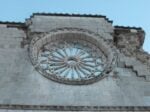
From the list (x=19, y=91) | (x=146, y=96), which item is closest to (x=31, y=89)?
(x=19, y=91)

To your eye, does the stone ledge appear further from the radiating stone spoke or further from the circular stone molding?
the radiating stone spoke

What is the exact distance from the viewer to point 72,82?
66.7 ft

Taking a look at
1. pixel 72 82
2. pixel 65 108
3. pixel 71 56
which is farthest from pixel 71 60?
pixel 65 108

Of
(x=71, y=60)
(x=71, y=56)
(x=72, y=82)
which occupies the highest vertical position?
(x=71, y=56)

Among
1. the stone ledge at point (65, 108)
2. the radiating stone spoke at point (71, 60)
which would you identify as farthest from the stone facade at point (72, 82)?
the radiating stone spoke at point (71, 60)

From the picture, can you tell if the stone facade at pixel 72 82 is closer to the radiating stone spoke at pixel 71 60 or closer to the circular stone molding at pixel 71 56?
the circular stone molding at pixel 71 56

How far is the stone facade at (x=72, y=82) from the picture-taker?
1945 cm

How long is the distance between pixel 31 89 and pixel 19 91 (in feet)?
1.19

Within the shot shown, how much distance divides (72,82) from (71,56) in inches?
62.9

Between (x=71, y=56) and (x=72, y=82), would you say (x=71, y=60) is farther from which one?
(x=72, y=82)

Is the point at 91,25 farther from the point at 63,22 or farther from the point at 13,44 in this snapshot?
the point at 13,44

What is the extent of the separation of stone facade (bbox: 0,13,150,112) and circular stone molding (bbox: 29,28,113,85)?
35mm

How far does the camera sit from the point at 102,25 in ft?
74.5

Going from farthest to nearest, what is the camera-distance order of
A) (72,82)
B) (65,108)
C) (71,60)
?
(71,60) < (72,82) < (65,108)
